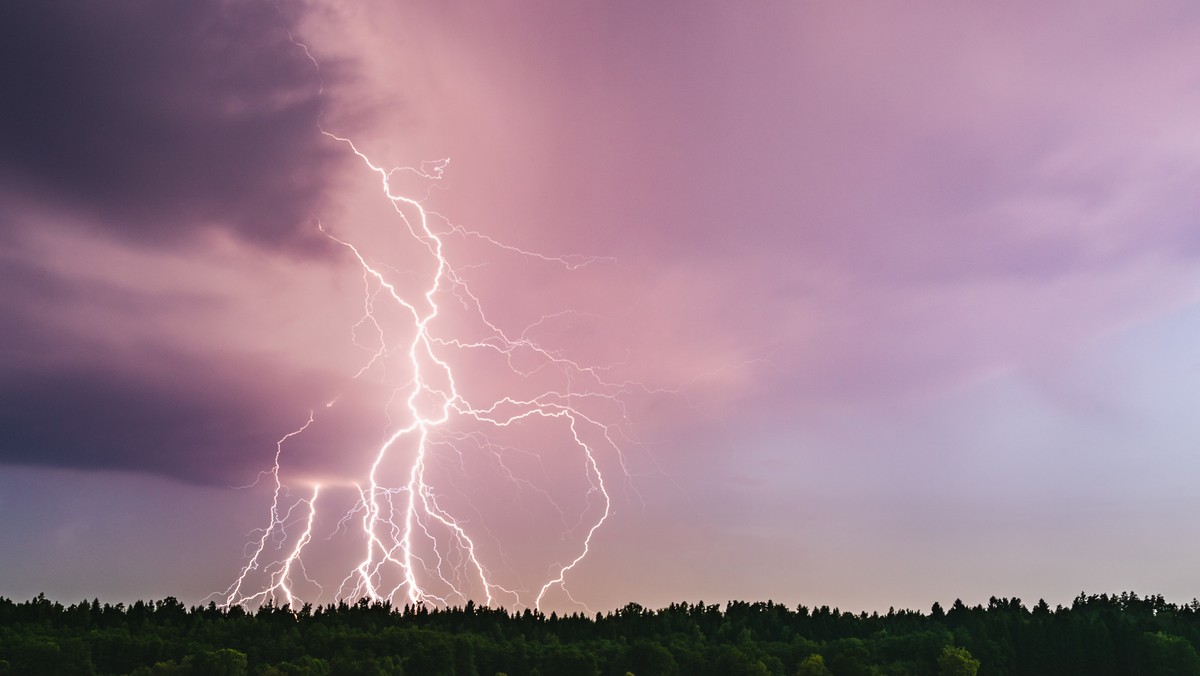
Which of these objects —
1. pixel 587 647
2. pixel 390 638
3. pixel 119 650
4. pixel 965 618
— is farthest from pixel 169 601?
pixel 965 618

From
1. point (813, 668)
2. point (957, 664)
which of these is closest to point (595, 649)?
point (813, 668)

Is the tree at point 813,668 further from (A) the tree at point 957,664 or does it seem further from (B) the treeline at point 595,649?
(A) the tree at point 957,664

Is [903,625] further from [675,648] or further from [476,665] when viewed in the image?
[476,665]

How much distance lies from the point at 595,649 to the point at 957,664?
25.7 metres

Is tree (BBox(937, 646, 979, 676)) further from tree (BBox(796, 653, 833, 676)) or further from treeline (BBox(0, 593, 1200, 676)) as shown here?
tree (BBox(796, 653, 833, 676))

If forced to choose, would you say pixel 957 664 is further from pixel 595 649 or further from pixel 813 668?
pixel 595 649

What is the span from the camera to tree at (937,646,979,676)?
5978 cm

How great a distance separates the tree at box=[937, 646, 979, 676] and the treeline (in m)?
0.08

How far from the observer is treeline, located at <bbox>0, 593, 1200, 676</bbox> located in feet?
202

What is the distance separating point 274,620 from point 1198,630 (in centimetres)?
7638

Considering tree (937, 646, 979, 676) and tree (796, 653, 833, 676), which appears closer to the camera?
tree (937, 646, 979, 676)

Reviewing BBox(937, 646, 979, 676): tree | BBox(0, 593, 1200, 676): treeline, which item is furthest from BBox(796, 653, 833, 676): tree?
BBox(937, 646, 979, 676): tree

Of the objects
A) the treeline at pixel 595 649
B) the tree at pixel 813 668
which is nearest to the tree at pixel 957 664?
the treeline at pixel 595 649

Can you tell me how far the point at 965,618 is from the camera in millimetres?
88688
